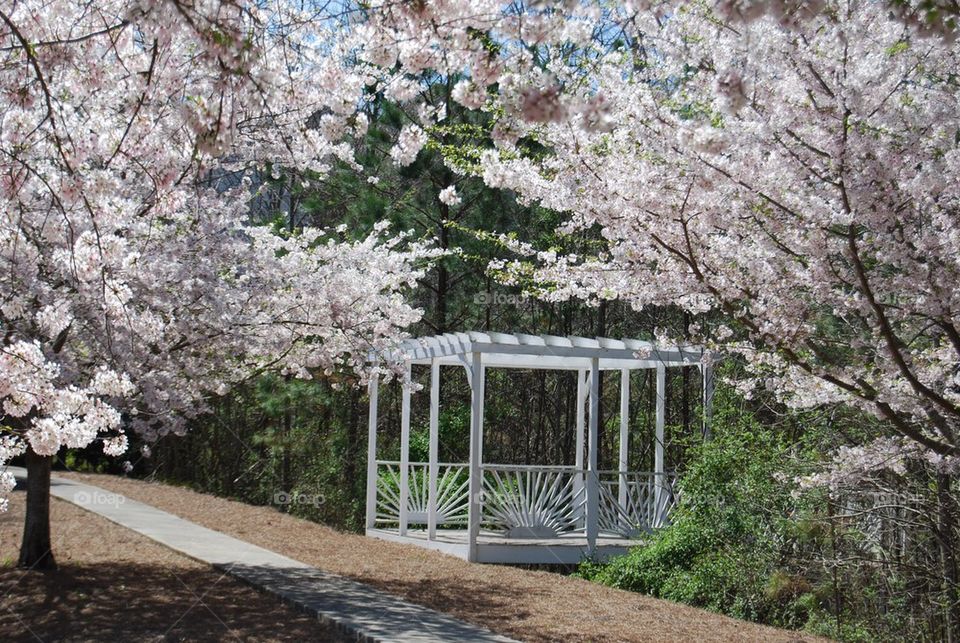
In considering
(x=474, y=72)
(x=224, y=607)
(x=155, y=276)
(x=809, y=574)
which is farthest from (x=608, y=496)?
(x=474, y=72)

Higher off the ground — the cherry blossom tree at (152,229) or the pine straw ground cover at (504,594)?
the cherry blossom tree at (152,229)

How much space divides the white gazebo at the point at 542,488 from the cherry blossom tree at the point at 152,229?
124 centimetres

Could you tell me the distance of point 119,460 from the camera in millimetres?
24469

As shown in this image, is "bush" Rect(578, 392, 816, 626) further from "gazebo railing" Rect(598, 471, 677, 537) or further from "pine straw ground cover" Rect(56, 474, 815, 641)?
"gazebo railing" Rect(598, 471, 677, 537)

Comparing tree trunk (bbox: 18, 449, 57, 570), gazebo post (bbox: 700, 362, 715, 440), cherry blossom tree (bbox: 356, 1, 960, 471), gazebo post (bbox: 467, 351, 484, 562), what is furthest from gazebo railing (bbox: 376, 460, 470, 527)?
cherry blossom tree (bbox: 356, 1, 960, 471)

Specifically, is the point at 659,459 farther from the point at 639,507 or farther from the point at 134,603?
the point at 134,603

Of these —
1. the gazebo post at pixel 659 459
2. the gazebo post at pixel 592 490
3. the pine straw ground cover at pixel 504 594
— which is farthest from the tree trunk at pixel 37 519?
the gazebo post at pixel 659 459

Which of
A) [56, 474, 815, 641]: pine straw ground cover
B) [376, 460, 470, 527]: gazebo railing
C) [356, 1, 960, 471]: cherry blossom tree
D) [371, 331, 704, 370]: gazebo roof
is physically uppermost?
[356, 1, 960, 471]: cherry blossom tree

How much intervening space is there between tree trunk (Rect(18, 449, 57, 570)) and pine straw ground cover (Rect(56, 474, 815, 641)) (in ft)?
8.89

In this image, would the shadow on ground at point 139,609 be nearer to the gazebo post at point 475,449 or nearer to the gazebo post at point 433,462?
the gazebo post at point 475,449

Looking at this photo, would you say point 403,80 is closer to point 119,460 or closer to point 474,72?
point 474,72

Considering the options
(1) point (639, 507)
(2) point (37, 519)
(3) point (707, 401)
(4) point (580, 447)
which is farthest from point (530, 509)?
(2) point (37, 519)

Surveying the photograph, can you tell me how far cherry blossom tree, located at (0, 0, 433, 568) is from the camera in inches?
195

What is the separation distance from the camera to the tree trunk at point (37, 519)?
9898mm
